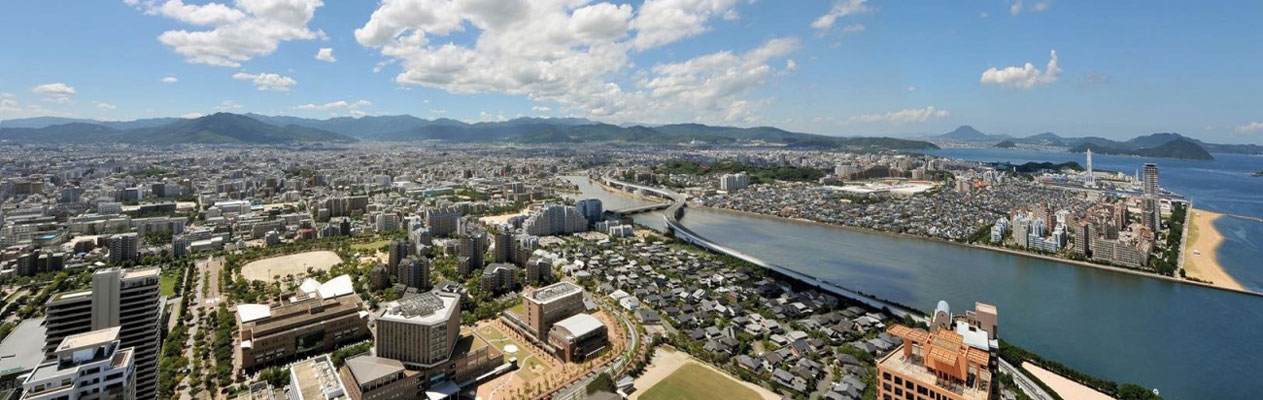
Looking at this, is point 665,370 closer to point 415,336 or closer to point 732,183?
point 415,336

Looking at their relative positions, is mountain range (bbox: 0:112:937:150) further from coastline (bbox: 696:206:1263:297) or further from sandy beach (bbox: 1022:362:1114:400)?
sandy beach (bbox: 1022:362:1114:400)

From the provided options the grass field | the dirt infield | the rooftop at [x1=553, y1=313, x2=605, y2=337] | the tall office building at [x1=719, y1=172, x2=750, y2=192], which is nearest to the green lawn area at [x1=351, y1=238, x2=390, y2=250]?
the dirt infield

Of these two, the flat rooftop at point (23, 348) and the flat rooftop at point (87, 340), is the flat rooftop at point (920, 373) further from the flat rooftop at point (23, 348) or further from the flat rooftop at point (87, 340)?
the flat rooftop at point (23, 348)

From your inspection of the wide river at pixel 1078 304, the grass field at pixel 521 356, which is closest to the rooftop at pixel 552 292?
the grass field at pixel 521 356

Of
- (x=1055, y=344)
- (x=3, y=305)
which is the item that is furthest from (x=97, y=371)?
(x=1055, y=344)

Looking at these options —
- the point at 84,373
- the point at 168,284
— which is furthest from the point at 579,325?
the point at 168,284

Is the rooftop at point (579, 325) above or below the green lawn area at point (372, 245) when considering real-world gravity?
below

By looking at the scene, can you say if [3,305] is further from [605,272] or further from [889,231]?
[889,231]
